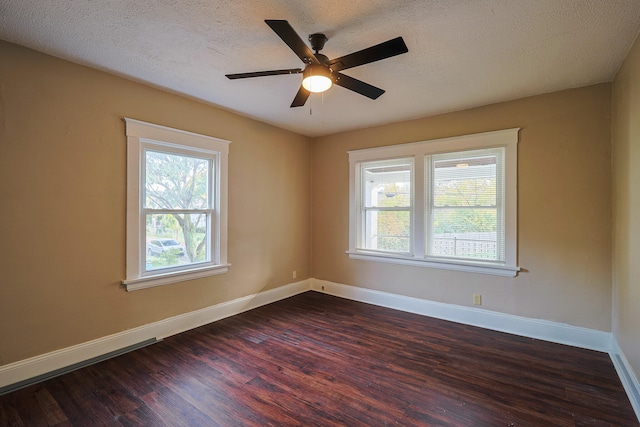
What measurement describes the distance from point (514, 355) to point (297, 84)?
3359mm

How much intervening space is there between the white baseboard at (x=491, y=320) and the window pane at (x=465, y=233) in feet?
2.20

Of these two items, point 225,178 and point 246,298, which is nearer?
point 225,178

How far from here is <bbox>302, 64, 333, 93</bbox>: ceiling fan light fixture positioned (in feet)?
6.89

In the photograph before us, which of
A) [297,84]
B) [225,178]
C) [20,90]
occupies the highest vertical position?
[297,84]

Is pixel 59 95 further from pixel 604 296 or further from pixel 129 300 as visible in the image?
pixel 604 296

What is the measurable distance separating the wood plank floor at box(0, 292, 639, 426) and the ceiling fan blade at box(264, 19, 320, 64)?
2391 millimetres

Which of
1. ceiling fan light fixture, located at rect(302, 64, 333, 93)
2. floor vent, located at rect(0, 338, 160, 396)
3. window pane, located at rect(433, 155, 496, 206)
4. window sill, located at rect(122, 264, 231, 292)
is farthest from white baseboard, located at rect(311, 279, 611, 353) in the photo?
ceiling fan light fixture, located at rect(302, 64, 333, 93)

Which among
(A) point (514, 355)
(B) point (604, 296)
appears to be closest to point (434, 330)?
(A) point (514, 355)

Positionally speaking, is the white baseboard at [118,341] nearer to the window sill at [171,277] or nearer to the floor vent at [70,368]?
the floor vent at [70,368]

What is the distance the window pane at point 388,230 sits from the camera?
425cm

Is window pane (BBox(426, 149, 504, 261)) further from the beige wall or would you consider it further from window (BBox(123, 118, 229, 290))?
window (BBox(123, 118, 229, 290))

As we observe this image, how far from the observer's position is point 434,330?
3465 millimetres

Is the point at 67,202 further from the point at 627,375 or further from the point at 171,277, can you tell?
the point at 627,375

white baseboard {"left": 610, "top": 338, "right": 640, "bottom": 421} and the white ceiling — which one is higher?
the white ceiling
